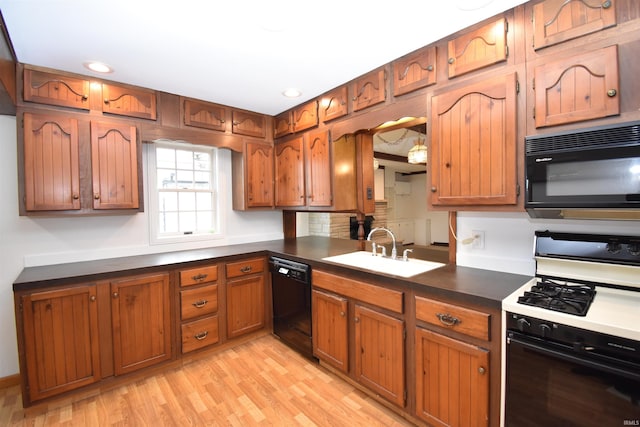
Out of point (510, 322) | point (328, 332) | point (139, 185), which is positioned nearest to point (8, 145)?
point (139, 185)

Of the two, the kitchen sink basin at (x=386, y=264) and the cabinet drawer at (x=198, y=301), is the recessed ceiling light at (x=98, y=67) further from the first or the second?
the kitchen sink basin at (x=386, y=264)

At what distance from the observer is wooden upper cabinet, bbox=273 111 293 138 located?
3.15 metres

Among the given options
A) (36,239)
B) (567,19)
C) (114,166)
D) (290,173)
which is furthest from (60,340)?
(567,19)

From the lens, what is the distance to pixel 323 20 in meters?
1.70

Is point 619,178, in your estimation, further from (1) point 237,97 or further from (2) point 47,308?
(2) point 47,308

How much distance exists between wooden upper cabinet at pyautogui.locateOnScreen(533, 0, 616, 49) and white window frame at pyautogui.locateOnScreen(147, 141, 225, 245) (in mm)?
2820

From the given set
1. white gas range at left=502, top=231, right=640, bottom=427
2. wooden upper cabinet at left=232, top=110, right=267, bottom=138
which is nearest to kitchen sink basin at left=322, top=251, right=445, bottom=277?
white gas range at left=502, top=231, right=640, bottom=427

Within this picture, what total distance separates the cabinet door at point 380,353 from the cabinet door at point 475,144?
86 cm

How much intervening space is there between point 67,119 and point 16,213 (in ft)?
2.70

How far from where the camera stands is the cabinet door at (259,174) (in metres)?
3.22

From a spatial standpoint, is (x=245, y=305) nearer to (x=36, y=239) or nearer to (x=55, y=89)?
(x=36, y=239)

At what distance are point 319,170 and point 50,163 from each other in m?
2.09

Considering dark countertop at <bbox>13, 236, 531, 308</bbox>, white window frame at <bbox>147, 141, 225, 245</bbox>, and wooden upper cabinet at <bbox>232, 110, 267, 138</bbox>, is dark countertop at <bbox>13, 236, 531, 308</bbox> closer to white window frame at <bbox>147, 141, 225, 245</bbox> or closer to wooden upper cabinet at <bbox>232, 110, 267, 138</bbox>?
white window frame at <bbox>147, 141, 225, 245</bbox>

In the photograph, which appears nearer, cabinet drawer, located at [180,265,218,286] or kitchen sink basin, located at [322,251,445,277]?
kitchen sink basin, located at [322,251,445,277]
